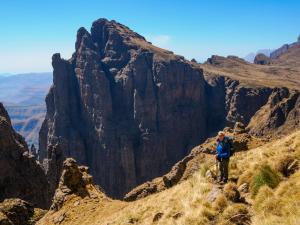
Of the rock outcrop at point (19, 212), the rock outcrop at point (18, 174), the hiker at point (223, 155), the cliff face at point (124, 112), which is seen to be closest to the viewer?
the hiker at point (223, 155)

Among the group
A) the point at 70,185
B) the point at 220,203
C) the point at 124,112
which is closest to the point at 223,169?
the point at 220,203

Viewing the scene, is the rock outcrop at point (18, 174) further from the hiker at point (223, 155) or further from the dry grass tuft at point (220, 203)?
the dry grass tuft at point (220, 203)

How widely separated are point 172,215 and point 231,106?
467 feet

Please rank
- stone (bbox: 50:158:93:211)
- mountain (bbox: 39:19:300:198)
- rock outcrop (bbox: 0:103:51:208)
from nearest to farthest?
1. stone (bbox: 50:158:93:211)
2. rock outcrop (bbox: 0:103:51:208)
3. mountain (bbox: 39:19:300:198)

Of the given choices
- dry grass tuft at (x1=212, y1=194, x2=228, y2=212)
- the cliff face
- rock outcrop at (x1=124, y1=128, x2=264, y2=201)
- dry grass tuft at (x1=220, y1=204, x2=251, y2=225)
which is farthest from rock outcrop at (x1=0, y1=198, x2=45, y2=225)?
the cliff face

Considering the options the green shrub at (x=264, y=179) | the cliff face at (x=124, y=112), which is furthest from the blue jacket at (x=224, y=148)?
the cliff face at (x=124, y=112)

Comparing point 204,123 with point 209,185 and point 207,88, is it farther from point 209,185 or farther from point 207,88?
point 209,185

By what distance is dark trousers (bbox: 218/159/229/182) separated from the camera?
22.3m

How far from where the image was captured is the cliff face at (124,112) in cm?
15925

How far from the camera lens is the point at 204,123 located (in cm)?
17038

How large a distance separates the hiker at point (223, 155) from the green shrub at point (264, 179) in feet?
6.01

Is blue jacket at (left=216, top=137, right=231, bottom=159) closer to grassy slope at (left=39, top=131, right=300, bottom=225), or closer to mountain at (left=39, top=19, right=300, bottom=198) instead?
grassy slope at (left=39, top=131, right=300, bottom=225)

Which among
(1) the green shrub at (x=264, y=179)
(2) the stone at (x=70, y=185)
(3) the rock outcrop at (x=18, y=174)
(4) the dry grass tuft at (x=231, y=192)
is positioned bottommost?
(3) the rock outcrop at (x=18, y=174)

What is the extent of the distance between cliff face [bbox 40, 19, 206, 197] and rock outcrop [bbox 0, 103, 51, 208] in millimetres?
88114
